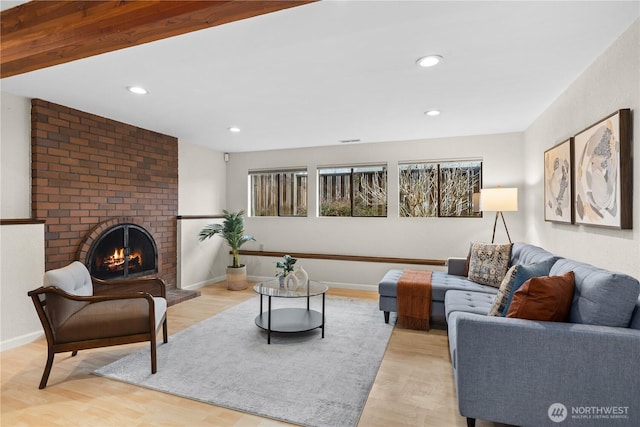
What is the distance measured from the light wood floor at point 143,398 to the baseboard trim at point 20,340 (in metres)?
0.08

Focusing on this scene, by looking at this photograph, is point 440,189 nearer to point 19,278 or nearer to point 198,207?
point 198,207

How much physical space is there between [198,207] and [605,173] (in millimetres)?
5079

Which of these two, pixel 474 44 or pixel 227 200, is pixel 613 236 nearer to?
pixel 474 44

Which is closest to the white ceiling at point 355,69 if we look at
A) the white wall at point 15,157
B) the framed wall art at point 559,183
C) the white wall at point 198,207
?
the white wall at point 15,157

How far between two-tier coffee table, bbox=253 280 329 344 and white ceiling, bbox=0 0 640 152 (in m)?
1.93

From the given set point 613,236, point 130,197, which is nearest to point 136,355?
point 130,197

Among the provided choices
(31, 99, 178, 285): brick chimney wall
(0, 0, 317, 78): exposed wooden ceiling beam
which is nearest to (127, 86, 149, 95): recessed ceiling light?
(0, 0, 317, 78): exposed wooden ceiling beam

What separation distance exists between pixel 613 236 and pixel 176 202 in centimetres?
501

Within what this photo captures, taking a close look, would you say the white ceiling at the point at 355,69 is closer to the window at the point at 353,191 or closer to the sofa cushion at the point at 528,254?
the window at the point at 353,191

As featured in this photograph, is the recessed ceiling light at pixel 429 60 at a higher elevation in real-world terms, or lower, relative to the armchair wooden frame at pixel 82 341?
higher

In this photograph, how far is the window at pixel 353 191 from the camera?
16.8 ft

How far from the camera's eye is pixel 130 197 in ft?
13.4

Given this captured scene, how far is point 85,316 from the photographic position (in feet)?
7.50

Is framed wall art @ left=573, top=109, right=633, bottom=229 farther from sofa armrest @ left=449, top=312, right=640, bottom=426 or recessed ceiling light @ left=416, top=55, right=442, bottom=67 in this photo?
recessed ceiling light @ left=416, top=55, right=442, bottom=67
